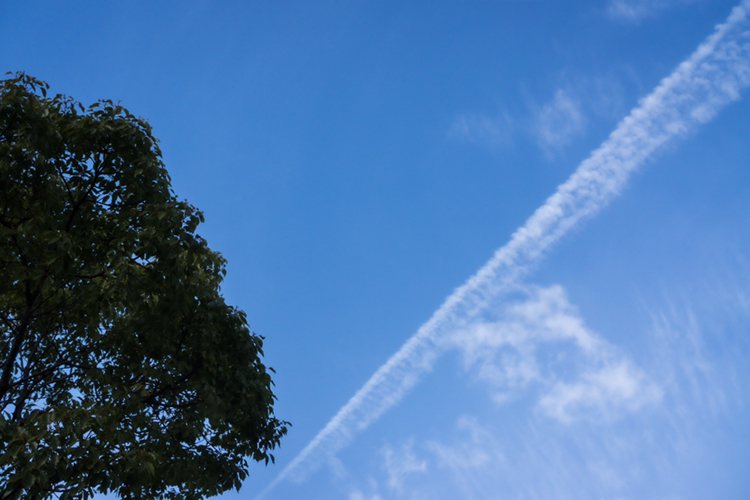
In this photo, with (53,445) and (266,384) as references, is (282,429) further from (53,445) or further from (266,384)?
(53,445)

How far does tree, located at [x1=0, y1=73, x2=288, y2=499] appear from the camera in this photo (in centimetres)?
845

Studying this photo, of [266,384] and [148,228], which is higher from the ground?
[148,228]

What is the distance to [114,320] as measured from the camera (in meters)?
12.0

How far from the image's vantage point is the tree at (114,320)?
8.45 m

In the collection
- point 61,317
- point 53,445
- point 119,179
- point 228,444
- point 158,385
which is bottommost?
point 53,445

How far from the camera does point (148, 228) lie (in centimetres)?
953

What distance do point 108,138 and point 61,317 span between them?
11.7 ft

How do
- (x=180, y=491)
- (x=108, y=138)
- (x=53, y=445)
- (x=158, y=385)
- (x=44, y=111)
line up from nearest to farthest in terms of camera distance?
(x=53, y=445)
(x=44, y=111)
(x=108, y=138)
(x=158, y=385)
(x=180, y=491)

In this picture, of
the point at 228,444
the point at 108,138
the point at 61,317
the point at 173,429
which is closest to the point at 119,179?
the point at 108,138

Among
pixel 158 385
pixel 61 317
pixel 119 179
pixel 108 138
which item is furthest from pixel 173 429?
pixel 108 138

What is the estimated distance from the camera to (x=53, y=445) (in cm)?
731

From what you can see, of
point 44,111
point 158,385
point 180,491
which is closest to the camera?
point 44,111

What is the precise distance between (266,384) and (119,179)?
15.6ft

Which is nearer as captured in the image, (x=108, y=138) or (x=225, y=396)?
(x=108, y=138)
